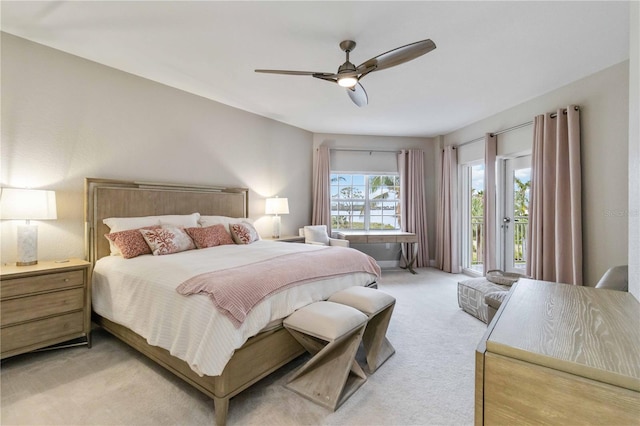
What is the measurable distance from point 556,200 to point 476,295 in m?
1.39

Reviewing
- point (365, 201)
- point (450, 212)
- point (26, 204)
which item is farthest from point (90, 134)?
point (450, 212)

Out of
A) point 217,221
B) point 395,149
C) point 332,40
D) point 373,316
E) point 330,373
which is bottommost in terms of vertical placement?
point 330,373

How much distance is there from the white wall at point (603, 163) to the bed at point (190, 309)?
2293mm

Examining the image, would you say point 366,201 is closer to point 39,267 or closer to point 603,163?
point 603,163

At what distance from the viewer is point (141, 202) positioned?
333 centimetres

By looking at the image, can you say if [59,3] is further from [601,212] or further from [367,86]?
[601,212]

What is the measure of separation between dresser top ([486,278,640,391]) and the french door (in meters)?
3.59

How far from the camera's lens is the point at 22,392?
1955 mm

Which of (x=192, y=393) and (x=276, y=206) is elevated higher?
(x=276, y=206)

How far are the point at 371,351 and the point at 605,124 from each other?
3203 millimetres

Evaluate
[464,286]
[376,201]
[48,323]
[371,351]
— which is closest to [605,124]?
[464,286]

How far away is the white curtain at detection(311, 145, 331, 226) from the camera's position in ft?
18.2

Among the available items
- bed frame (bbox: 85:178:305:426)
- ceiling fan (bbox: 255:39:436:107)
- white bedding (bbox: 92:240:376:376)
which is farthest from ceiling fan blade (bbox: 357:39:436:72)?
bed frame (bbox: 85:178:305:426)

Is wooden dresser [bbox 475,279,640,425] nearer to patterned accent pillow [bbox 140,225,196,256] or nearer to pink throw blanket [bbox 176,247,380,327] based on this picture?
pink throw blanket [bbox 176,247,380,327]
